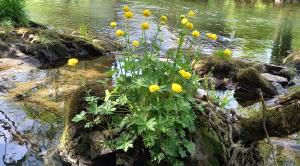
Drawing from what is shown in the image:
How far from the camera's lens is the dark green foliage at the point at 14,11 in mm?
12269

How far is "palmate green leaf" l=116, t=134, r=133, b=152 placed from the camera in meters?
4.50

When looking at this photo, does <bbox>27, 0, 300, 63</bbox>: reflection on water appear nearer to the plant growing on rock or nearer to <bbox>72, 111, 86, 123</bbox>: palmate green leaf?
the plant growing on rock

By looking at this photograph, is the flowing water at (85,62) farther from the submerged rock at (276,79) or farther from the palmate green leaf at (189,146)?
the submerged rock at (276,79)

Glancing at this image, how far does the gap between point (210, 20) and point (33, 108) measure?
567 inches

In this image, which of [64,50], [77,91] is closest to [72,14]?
[64,50]

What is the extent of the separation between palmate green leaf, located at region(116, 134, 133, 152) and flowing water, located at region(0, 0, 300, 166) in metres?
1.36

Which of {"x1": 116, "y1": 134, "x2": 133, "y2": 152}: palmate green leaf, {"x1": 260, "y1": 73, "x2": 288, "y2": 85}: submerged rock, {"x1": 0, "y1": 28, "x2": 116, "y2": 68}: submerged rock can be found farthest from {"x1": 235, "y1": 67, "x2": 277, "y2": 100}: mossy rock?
Result: {"x1": 116, "y1": 134, "x2": 133, "y2": 152}: palmate green leaf

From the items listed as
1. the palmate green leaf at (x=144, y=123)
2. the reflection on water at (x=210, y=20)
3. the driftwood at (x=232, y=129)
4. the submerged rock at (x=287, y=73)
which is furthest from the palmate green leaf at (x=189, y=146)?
the reflection on water at (x=210, y=20)

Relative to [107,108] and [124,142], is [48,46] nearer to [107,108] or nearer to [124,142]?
[107,108]

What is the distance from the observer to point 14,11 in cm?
1266

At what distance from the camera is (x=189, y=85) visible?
4875mm

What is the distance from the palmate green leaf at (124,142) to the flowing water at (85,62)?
136 centimetres

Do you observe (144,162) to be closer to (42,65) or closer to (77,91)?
(77,91)

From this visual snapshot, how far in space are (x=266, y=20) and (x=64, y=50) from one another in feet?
46.1
